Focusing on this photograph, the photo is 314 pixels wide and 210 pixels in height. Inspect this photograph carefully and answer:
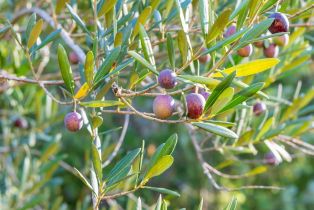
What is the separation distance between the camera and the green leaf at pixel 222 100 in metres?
0.71

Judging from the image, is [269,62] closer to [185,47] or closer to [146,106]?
[185,47]

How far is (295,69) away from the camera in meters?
1.36

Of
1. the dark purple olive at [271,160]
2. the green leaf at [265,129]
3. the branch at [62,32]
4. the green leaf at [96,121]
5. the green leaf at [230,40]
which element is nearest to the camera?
the green leaf at [230,40]

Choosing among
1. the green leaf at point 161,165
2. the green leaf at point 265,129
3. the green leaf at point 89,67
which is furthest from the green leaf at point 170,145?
the green leaf at point 265,129

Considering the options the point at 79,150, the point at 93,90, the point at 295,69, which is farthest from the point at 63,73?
the point at 79,150

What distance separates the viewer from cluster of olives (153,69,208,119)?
713mm

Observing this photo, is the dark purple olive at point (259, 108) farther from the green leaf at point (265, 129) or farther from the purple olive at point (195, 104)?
the purple olive at point (195, 104)

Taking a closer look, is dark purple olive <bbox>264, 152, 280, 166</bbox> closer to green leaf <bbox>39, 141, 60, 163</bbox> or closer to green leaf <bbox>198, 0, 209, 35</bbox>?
green leaf <bbox>39, 141, 60, 163</bbox>

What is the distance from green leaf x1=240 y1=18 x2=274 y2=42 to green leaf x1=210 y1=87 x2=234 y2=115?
0.21ft

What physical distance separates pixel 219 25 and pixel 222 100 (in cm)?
9

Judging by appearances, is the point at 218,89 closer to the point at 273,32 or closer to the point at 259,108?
the point at 273,32

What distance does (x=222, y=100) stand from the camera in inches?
28.6

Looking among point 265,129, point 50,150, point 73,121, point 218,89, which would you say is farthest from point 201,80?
point 50,150

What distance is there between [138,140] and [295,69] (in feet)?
6.34
